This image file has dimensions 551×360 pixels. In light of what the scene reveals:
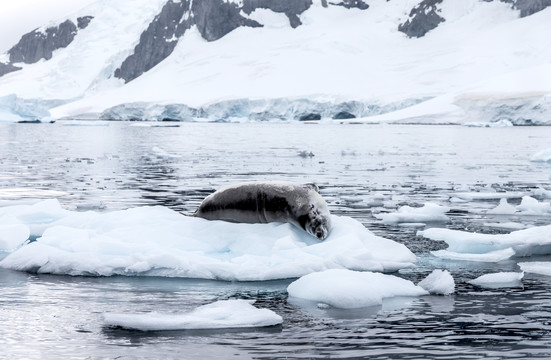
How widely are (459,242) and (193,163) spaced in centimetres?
1914

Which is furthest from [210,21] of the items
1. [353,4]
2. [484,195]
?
[484,195]

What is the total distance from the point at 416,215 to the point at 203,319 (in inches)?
274

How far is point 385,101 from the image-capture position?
324ft

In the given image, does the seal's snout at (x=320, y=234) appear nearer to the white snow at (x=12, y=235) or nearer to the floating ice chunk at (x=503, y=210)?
the white snow at (x=12, y=235)

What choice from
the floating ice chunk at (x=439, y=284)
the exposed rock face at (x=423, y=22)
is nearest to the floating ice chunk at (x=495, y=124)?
the floating ice chunk at (x=439, y=284)

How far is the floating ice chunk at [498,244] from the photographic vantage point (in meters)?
9.70

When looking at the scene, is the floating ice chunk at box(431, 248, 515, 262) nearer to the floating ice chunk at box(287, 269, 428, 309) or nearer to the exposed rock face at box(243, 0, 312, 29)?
the floating ice chunk at box(287, 269, 428, 309)

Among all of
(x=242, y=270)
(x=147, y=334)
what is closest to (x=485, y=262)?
(x=242, y=270)

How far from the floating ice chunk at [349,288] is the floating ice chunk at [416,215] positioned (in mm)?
4666

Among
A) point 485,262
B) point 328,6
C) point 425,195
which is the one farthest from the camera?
point 328,6

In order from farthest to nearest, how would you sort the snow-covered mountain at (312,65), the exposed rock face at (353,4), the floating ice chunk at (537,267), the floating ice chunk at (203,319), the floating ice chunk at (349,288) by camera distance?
the exposed rock face at (353,4)
the snow-covered mountain at (312,65)
the floating ice chunk at (537,267)
the floating ice chunk at (349,288)
the floating ice chunk at (203,319)

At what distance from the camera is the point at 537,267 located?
881cm

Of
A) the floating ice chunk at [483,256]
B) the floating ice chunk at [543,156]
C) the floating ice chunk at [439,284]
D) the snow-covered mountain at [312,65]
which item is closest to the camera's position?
the floating ice chunk at [439,284]

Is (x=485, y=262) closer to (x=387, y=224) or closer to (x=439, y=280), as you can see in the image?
(x=439, y=280)
